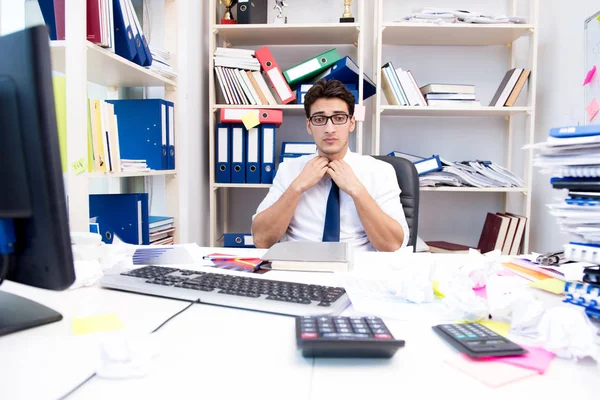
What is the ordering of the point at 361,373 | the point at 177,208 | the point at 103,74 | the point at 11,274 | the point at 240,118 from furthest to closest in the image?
the point at 240,118
the point at 177,208
the point at 103,74
the point at 11,274
the point at 361,373

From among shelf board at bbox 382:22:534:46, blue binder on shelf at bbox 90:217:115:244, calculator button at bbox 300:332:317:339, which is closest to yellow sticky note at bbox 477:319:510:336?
calculator button at bbox 300:332:317:339

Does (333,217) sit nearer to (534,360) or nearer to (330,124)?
(330,124)

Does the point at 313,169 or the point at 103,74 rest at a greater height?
the point at 103,74

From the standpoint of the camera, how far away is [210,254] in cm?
124

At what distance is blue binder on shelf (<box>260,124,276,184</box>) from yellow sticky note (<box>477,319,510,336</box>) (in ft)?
5.99

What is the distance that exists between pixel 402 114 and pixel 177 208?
145 cm

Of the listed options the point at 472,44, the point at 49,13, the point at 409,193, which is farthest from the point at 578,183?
the point at 472,44

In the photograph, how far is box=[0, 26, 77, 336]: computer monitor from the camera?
52 cm

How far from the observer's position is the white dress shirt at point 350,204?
168 centimetres

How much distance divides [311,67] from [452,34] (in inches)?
32.4

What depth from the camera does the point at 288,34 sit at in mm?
2539

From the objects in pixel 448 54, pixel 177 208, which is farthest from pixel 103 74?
pixel 448 54

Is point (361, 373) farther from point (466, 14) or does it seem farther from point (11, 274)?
point (466, 14)

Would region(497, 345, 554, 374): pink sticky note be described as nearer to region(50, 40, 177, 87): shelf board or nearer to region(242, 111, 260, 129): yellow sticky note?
region(50, 40, 177, 87): shelf board
